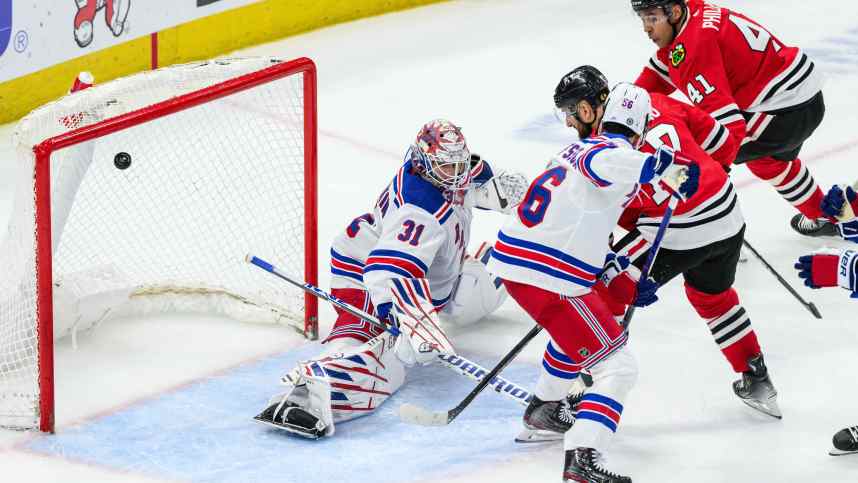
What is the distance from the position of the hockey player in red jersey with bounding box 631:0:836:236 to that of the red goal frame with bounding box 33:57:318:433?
1.09m

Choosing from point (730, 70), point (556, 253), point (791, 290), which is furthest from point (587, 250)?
point (730, 70)

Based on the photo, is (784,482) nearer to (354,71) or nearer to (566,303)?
(566,303)

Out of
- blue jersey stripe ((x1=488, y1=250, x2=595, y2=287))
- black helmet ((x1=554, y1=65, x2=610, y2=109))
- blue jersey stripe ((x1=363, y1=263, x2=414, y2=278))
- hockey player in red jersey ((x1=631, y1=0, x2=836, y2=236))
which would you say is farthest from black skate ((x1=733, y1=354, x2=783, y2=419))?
blue jersey stripe ((x1=363, y1=263, x2=414, y2=278))

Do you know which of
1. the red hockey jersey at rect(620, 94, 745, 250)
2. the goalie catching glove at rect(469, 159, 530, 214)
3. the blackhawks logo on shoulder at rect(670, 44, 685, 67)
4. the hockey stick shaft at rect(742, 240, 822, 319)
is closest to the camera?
→ the red hockey jersey at rect(620, 94, 745, 250)

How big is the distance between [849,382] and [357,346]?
1.42m

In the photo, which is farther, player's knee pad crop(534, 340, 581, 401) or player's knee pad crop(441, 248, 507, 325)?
player's knee pad crop(441, 248, 507, 325)

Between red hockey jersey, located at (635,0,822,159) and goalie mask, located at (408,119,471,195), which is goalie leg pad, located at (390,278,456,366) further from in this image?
red hockey jersey, located at (635,0,822,159)

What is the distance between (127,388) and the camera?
455 centimetres

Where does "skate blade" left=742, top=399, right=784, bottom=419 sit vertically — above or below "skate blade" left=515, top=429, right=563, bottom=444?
above

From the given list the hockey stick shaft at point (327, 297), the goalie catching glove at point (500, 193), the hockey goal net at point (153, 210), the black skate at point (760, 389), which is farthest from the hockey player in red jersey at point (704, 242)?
the hockey goal net at point (153, 210)

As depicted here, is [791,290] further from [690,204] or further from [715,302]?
[690,204]

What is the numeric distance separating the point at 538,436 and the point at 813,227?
1862mm

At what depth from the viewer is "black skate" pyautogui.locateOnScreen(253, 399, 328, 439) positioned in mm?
4180

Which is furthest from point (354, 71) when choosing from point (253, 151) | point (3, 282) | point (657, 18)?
point (3, 282)
